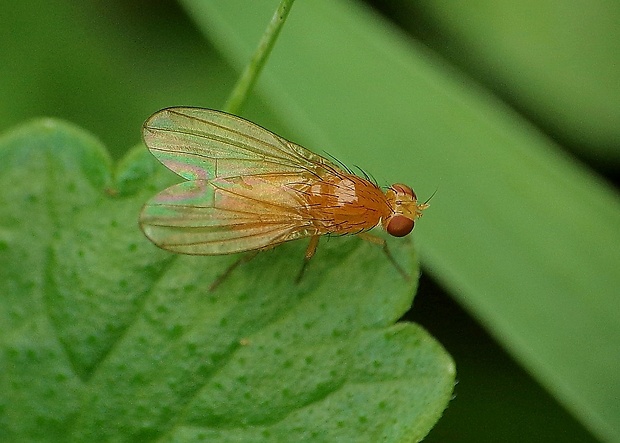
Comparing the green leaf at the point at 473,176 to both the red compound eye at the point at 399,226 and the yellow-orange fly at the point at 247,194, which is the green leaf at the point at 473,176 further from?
the red compound eye at the point at 399,226

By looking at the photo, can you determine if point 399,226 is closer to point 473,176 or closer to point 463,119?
point 473,176

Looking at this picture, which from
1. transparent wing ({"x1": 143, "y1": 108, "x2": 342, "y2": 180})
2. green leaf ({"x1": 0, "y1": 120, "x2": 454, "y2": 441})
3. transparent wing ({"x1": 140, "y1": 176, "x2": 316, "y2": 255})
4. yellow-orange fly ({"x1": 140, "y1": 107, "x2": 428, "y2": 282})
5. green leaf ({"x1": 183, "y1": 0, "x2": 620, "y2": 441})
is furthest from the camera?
green leaf ({"x1": 183, "y1": 0, "x2": 620, "y2": 441})

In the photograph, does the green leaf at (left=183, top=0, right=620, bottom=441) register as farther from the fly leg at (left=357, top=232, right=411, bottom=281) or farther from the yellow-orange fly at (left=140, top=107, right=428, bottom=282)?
the fly leg at (left=357, top=232, right=411, bottom=281)

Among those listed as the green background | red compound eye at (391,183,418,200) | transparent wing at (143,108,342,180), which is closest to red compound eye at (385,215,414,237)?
red compound eye at (391,183,418,200)

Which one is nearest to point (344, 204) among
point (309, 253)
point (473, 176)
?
point (309, 253)

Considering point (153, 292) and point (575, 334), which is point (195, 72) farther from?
point (575, 334)

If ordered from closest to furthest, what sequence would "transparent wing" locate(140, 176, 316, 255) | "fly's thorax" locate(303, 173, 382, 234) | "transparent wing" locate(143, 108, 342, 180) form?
A: 1. "transparent wing" locate(140, 176, 316, 255)
2. "transparent wing" locate(143, 108, 342, 180)
3. "fly's thorax" locate(303, 173, 382, 234)

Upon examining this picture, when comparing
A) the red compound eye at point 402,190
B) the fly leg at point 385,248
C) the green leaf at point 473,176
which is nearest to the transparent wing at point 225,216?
the fly leg at point 385,248
